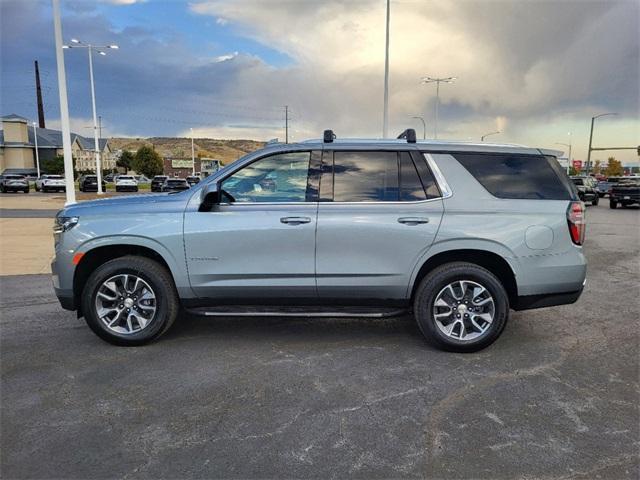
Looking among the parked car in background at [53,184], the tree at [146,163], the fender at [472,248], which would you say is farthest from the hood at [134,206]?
the tree at [146,163]

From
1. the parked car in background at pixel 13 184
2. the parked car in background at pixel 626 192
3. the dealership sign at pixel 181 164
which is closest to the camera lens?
the parked car in background at pixel 626 192

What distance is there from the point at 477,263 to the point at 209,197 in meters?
2.58

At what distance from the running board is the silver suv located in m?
0.02

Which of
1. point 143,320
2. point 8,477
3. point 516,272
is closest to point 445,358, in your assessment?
point 516,272

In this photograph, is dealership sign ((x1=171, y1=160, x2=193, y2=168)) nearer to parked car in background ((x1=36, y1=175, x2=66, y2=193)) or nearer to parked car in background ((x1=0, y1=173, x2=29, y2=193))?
parked car in background ((x1=36, y1=175, x2=66, y2=193))

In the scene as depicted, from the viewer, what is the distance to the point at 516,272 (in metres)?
4.30

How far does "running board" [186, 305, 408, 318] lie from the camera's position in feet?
14.2

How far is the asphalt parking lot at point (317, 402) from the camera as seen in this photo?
275 centimetres

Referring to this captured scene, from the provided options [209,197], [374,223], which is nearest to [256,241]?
[209,197]

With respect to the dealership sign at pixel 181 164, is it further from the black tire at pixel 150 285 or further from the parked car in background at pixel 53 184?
the black tire at pixel 150 285

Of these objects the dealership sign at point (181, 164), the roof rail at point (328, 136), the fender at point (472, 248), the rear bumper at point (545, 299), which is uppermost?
the dealership sign at point (181, 164)

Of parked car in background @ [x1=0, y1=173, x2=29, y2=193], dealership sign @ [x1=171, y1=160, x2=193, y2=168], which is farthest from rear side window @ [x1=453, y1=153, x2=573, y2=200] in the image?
dealership sign @ [x1=171, y1=160, x2=193, y2=168]

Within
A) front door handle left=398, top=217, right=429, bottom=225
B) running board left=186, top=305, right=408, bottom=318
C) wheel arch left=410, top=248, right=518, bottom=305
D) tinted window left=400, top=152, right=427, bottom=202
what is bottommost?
running board left=186, top=305, right=408, bottom=318

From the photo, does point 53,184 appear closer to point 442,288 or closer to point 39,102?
point 442,288
